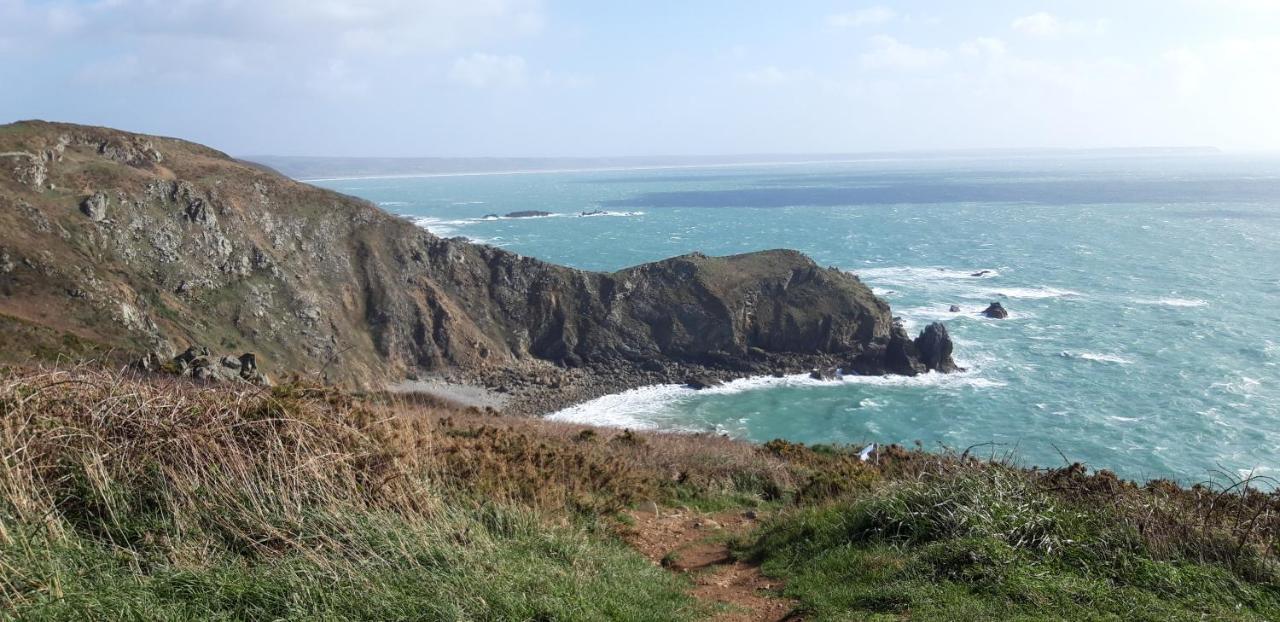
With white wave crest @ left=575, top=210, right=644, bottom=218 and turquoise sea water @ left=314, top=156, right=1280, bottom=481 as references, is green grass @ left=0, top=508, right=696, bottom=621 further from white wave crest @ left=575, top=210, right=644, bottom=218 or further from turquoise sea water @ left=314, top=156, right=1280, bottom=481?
white wave crest @ left=575, top=210, right=644, bottom=218

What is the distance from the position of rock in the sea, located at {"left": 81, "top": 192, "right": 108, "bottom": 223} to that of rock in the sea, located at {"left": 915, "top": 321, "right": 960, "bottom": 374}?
54799 mm

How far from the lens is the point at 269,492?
624 centimetres

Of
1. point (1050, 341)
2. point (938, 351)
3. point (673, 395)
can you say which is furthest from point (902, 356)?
point (673, 395)

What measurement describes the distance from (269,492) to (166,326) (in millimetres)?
42839

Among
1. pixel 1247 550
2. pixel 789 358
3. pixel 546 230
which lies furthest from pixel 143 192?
pixel 546 230

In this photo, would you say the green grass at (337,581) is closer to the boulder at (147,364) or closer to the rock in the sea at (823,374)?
the boulder at (147,364)

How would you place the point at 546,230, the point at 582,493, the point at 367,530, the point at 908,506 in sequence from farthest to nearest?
the point at 546,230 < the point at 582,493 < the point at 908,506 < the point at 367,530

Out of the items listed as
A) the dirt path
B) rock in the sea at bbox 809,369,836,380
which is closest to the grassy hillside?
the dirt path

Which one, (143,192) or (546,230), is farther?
(546,230)

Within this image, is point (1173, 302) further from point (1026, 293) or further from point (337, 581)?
point (337, 581)

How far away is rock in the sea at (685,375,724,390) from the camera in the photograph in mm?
55188

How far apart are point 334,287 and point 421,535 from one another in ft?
179

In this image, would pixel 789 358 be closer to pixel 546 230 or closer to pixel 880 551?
pixel 880 551

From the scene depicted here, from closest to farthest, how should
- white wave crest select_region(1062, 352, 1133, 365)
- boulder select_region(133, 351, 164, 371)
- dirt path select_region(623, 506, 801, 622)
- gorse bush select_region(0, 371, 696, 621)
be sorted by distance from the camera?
gorse bush select_region(0, 371, 696, 621) → dirt path select_region(623, 506, 801, 622) → boulder select_region(133, 351, 164, 371) → white wave crest select_region(1062, 352, 1133, 365)
